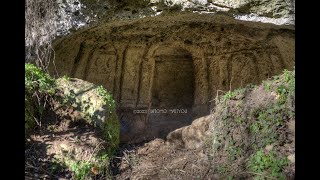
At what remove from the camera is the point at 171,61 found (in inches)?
402

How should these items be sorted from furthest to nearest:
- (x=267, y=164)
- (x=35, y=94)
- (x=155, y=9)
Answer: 1. (x=155, y=9)
2. (x=35, y=94)
3. (x=267, y=164)

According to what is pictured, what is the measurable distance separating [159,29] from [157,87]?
1.65 metres

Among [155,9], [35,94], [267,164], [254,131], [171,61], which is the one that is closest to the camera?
[267,164]

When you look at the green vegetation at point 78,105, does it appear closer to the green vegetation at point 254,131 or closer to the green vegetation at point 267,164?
the green vegetation at point 254,131

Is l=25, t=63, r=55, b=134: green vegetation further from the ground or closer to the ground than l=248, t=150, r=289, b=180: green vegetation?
further from the ground

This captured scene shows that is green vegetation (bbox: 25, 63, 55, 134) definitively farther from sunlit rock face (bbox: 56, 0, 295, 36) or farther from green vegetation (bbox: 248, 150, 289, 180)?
green vegetation (bbox: 248, 150, 289, 180)

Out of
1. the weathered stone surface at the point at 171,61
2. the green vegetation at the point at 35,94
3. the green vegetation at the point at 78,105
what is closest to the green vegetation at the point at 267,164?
the green vegetation at the point at 78,105

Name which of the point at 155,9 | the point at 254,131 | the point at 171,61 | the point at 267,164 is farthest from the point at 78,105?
the point at 171,61

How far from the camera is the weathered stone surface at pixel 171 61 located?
8945mm

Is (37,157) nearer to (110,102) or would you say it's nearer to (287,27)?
(110,102)

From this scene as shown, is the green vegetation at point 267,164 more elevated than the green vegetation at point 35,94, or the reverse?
the green vegetation at point 35,94

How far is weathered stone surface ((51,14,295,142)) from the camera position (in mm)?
8945

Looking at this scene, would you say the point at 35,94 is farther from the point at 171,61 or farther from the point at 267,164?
the point at 171,61

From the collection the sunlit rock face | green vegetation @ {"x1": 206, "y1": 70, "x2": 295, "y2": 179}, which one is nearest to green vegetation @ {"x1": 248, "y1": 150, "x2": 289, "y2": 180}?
green vegetation @ {"x1": 206, "y1": 70, "x2": 295, "y2": 179}
